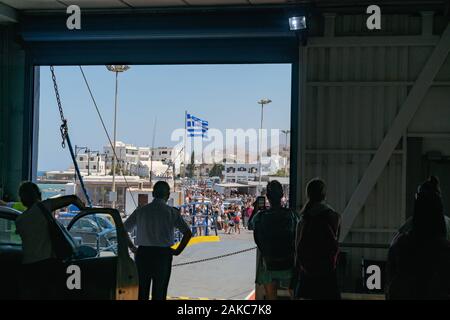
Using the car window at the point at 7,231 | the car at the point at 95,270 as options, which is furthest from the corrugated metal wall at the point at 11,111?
the car at the point at 95,270

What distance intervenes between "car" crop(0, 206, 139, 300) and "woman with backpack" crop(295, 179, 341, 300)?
1815 millimetres

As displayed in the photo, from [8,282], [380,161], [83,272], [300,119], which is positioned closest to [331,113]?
[300,119]

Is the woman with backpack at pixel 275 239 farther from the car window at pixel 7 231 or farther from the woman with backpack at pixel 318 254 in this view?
the car window at pixel 7 231

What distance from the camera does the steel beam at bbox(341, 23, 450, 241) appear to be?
7.86m

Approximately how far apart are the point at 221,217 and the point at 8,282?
24080 mm

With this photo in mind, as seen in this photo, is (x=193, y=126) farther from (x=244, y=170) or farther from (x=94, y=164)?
(x=94, y=164)

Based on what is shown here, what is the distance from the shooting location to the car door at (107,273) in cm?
548

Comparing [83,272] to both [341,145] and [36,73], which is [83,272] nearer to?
[341,145]

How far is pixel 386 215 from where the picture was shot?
26.4 feet

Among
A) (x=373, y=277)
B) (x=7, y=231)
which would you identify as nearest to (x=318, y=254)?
(x=373, y=277)

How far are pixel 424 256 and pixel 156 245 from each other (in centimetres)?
305

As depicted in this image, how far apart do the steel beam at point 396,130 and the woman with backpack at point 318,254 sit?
3.31 metres

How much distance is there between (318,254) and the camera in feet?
15.6

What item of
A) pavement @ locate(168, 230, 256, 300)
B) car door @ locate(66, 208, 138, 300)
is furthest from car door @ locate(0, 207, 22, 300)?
pavement @ locate(168, 230, 256, 300)
